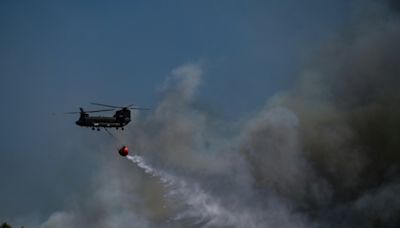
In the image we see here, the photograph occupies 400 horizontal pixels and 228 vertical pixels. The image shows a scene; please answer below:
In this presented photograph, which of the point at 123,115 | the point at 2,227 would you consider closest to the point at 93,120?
the point at 123,115

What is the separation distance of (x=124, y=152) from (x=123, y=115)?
9378 mm

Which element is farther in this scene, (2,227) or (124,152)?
(2,227)

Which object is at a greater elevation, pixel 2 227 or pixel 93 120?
pixel 93 120

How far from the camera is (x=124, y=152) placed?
316 ft

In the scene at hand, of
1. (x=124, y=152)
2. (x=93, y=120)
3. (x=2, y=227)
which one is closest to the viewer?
(x=124, y=152)

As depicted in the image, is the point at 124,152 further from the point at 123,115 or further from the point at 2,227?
the point at 2,227

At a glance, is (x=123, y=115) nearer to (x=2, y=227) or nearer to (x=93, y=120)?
(x=93, y=120)

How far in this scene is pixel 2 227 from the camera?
117562mm

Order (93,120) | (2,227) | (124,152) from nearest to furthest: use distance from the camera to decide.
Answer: (124,152) < (93,120) < (2,227)

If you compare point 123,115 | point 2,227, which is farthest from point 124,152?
point 2,227

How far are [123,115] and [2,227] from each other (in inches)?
1498

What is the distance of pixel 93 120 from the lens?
10294 cm

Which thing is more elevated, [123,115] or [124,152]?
[123,115]

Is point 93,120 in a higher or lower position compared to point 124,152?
higher
